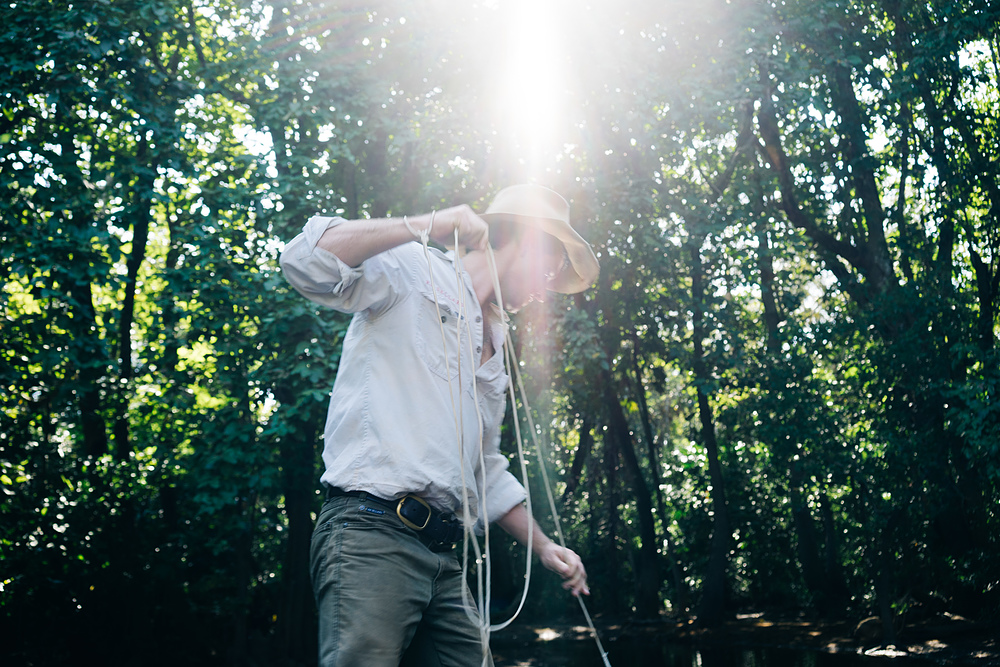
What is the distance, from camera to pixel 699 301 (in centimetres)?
1204

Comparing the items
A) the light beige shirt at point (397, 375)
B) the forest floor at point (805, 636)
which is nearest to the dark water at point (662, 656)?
the forest floor at point (805, 636)

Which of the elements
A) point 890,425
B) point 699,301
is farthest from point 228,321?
point 890,425

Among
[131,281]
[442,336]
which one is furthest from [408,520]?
[131,281]

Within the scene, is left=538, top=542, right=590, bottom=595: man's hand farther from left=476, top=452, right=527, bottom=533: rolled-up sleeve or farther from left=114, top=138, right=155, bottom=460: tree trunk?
left=114, top=138, right=155, bottom=460: tree trunk

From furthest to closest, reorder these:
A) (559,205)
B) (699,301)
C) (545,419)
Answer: (545,419)
(699,301)
(559,205)

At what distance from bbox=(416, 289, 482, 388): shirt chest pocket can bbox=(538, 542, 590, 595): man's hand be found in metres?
0.63

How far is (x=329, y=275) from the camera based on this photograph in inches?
86.2

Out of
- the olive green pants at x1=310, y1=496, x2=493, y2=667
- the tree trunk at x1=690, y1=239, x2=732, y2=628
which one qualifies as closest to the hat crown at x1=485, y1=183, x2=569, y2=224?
the olive green pants at x1=310, y1=496, x2=493, y2=667

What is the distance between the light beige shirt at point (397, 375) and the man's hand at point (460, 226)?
0.11 m

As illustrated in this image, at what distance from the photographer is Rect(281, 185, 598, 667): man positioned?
2111mm

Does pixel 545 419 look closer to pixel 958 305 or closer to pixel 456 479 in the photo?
pixel 958 305

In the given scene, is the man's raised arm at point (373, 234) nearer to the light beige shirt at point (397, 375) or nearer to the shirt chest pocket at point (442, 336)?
the light beige shirt at point (397, 375)

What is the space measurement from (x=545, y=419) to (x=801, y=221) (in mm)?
5655

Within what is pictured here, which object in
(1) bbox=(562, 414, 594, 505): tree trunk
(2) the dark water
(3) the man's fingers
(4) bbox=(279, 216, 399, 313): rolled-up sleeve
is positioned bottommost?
(2) the dark water
